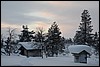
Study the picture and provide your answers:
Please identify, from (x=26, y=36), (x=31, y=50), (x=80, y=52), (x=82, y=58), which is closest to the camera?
(x=80, y=52)

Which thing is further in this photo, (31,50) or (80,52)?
(31,50)

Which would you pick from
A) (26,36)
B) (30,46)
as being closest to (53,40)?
(30,46)

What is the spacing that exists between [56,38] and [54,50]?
340 centimetres

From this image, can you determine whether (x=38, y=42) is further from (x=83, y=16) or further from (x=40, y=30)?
(x=83, y=16)

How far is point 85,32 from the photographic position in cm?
6034

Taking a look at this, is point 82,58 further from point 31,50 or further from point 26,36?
point 26,36

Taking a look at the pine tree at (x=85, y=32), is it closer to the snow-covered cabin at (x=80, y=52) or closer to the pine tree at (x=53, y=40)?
the pine tree at (x=53, y=40)

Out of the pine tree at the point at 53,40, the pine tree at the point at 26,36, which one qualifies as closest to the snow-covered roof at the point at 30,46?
the pine tree at the point at 53,40

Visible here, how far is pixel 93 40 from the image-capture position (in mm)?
59125

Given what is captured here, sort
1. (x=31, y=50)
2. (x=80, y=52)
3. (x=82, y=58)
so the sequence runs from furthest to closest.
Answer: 1. (x=31, y=50)
2. (x=82, y=58)
3. (x=80, y=52)

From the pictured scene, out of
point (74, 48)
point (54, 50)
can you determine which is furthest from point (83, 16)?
point (74, 48)

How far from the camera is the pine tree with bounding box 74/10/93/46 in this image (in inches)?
2303

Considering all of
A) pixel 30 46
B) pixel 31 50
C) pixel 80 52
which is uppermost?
pixel 80 52

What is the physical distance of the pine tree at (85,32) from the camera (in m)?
58.5
